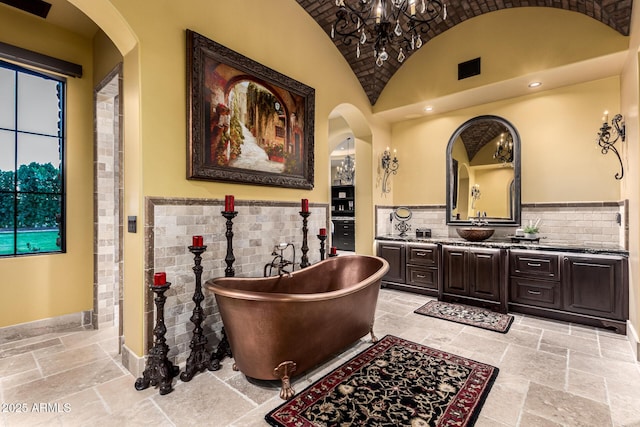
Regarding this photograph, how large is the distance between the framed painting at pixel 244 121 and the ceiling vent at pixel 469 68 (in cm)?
215

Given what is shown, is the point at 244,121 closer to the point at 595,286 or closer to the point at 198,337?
the point at 198,337

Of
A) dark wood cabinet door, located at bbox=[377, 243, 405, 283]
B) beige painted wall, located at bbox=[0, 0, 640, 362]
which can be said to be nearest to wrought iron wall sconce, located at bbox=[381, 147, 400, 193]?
beige painted wall, located at bbox=[0, 0, 640, 362]

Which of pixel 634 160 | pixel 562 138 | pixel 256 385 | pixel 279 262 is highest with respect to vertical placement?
pixel 562 138

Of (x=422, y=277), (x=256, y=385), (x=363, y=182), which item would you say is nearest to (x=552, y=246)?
(x=422, y=277)

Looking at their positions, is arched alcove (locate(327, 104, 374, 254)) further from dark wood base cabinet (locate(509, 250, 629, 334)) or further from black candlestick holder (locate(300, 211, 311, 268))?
dark wood base cabinet (locate(509, 250, 629, 334))

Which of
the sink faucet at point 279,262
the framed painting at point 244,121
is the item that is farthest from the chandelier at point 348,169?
the sink faucet at point 279,262

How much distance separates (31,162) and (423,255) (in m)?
4.86

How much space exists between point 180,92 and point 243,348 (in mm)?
2111

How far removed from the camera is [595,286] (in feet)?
10.5

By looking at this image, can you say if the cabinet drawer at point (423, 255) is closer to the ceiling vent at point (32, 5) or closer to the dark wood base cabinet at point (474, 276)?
the dark wood base cabinet at point (474, 276)

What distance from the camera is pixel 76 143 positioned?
10.5ft

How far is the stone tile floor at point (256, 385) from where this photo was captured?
1.83 metres

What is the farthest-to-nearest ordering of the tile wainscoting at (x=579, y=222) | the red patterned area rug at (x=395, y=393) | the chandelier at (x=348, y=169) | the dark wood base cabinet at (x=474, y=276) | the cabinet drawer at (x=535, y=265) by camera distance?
the chandelier at (x=348, y=169) → the dark wood base cabinet at (x=474, y=276) → the tile wainscoting at (x=579, y=222) → the cabinet drawer at (x=535, y=265) → the red patterned area rug at (x=395, y=393)

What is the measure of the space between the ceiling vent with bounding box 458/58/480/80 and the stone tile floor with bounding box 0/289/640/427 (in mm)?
3305
